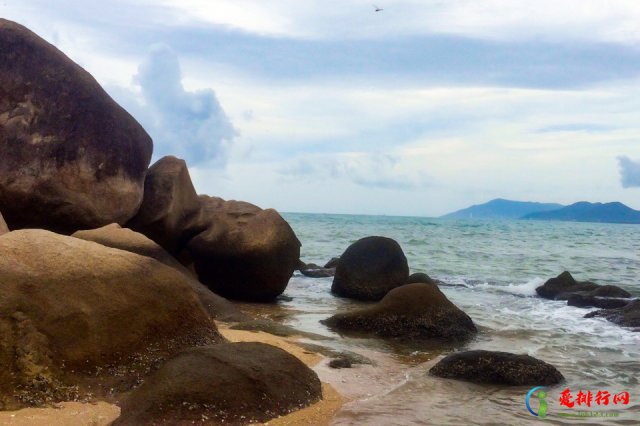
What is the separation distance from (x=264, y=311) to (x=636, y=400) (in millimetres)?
6237

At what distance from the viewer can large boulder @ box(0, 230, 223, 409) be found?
4676mm

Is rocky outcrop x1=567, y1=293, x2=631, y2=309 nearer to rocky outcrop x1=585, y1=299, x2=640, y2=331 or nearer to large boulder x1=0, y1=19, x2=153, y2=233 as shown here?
rocky outcrop x1=585, y1=299, x2=640, y2=331

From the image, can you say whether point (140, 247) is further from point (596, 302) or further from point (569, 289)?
point (569, 289)

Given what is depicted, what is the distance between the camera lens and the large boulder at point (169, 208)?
1143 cm

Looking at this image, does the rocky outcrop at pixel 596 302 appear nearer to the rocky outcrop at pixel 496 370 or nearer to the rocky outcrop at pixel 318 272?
the rocky outcrop at pixel 318 272

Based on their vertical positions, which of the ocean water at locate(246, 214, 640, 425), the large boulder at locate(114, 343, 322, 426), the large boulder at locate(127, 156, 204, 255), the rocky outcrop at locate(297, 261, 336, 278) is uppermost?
the large boulder at locate(127, 156, 204, 255)

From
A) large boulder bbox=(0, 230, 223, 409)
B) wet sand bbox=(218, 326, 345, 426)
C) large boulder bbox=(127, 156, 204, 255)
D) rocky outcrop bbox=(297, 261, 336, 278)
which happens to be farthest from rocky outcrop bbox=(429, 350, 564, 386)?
rocky outcrop bbox=(297, 261, 336, 278)

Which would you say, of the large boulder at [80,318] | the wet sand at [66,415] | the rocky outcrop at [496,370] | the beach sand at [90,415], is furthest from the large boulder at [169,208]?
the wet sand at [66,415]

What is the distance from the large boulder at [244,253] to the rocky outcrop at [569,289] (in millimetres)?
7001

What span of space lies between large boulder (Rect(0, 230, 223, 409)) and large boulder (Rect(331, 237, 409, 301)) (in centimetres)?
797

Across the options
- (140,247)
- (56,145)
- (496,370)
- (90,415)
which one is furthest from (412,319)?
(56,145)

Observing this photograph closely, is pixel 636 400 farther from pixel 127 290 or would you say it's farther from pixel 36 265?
pixel 36 265

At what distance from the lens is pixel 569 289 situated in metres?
15.8

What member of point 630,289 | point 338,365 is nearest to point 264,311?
point 338,365
